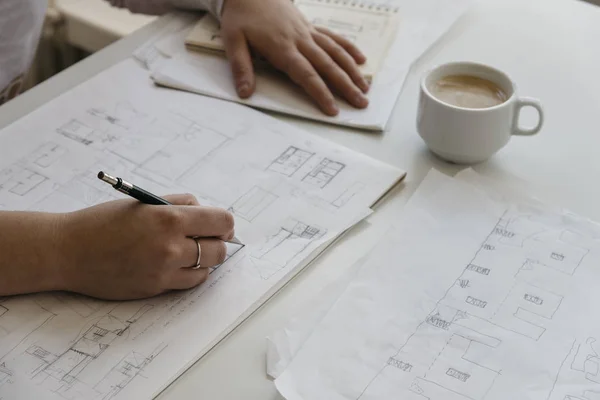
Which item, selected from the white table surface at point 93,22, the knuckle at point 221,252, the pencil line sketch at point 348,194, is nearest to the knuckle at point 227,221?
the knuckle at point 221,252

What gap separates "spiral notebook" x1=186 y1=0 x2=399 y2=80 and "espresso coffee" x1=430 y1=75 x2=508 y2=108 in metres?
0.14

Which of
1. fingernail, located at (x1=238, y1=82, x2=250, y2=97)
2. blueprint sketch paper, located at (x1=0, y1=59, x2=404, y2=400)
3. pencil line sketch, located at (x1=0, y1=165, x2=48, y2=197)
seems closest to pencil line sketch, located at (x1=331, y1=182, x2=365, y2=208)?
blueprint sketch paper, located at (x1=0, y1=59, x2=404, y2=400)

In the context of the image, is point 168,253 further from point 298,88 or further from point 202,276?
point 298,88

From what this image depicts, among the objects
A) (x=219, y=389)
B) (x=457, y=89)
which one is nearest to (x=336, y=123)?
(x=457, y=89)

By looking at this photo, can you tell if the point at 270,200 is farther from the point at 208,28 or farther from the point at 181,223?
the point at 208,28

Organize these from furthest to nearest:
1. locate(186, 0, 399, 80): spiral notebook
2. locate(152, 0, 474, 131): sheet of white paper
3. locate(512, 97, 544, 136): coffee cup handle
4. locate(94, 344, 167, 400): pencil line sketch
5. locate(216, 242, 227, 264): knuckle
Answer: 1. locate(186, 0, 399, 80): spiral notebook
2. locate(152, 0, 474, 131): sheet of white paper
3. locate(512, 97, 544, 136): coffee cup handle
4. locate(216, 242, 227, 264): knuckle
5. locate(94, 344, 167, 400): pencil line sketch

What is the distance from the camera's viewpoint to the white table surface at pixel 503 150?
2.10 ft

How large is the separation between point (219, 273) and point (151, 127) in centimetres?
26

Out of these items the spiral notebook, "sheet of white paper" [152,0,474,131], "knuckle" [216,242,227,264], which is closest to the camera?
"knuckle" [216,242,227,264]

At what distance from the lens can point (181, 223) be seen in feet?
2.26

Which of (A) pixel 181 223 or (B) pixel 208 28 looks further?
(B) pixel 208 28

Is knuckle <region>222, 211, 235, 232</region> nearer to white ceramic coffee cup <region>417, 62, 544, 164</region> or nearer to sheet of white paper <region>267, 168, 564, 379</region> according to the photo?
sheet of white paper <region>267, 168, 564, 379</region>

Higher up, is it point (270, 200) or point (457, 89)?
point (457, 89)

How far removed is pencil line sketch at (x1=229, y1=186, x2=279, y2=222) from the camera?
77 centimetres
